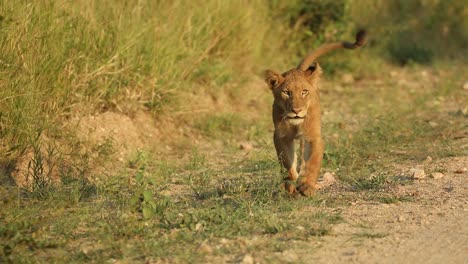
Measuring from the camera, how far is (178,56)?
8914mm

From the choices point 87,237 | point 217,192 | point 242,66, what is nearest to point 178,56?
point 242,66

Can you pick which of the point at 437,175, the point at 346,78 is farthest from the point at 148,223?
the point at 346,78

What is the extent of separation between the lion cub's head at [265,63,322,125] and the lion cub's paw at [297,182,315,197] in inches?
20.2

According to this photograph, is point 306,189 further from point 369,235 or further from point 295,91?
point 369,235

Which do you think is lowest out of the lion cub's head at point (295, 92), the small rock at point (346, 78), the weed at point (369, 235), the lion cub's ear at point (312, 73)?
the weed at point (369, 235)

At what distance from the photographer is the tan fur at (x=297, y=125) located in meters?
6.40

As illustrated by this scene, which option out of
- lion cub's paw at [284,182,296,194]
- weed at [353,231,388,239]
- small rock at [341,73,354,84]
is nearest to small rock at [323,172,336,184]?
lion cub's paw at [284,182,296,194]

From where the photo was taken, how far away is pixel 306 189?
6.18 m

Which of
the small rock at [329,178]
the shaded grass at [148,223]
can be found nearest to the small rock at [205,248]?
the shaded grass at [148,223]

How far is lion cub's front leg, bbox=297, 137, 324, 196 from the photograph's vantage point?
20.4 ft

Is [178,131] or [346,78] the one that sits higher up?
[346,78]

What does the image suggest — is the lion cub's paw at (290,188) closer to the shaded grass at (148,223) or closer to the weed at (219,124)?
the shaded grass at (148,223)

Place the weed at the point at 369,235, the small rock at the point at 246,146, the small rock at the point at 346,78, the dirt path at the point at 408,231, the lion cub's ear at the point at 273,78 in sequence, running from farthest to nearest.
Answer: the small rock at the point at 346,78 < the small rock at the point at 246,146 < the lion cub's ear at the point at 273,78 < the weed at the point at 369,235 < the dirt path at the point at 408,231

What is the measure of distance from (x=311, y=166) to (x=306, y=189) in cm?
24
